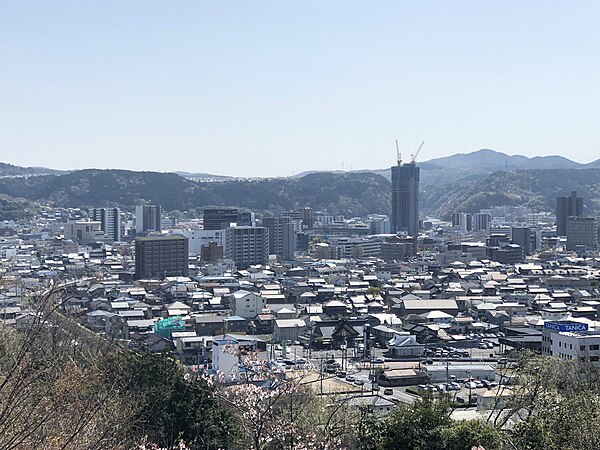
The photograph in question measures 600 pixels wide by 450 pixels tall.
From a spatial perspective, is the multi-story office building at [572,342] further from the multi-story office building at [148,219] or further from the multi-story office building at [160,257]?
the multi-story office building at [148,219]

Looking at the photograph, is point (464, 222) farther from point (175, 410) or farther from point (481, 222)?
point (175, 410)

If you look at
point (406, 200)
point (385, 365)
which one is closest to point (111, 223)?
point (406, 200)

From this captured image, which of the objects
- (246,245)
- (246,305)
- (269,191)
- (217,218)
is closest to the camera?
(246,305)

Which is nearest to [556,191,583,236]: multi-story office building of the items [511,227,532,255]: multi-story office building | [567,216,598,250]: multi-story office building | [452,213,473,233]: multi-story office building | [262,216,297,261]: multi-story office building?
[567,216,598,250]: multi-story office building

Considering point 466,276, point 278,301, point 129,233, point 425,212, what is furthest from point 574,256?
point 425,212

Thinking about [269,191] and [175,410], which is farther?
[269,191]

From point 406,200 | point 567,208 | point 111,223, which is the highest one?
point 406,200

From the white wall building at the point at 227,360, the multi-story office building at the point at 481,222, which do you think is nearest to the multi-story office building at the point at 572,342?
the white wall building at the point at 227,360
